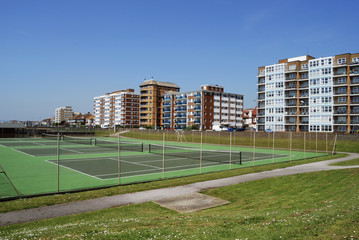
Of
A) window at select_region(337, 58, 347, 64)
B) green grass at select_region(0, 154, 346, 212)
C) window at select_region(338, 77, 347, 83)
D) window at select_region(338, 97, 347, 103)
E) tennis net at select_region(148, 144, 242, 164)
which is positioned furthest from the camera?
window at select_region(338, 97, 347, 103)

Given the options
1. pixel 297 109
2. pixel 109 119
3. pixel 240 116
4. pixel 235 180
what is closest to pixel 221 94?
pixel 240 116

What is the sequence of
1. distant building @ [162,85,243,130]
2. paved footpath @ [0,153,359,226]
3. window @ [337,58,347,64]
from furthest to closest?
distant building @ [162,85,243,130] → window @ [337,58,347,64] → paved footpath @ [0,153,359,226]

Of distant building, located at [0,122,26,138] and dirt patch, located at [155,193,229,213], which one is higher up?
distant building, located at [0,122,26,138]

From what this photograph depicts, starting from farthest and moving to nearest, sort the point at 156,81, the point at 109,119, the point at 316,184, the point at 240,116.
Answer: the point at 109,119, the point at 156,81, the point at 240,116, the point at 316,184

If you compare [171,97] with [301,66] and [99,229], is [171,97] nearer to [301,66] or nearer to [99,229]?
[301,66]

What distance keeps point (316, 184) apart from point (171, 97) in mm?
109835

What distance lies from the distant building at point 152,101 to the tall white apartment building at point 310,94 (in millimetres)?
53179

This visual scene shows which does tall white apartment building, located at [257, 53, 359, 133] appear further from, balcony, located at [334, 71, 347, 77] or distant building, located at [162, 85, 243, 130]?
distant building, located at [162, 85, 243, 130]

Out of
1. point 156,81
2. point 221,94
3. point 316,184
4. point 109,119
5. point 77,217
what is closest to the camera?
point 77,217

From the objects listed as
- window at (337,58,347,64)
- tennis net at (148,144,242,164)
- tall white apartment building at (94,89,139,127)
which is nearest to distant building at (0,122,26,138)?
tennis net at (148,144,242,164)

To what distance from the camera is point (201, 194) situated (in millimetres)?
15016

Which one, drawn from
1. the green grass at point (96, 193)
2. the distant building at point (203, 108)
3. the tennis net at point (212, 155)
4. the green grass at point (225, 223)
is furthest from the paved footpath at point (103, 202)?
the distant building at point (203, 108)

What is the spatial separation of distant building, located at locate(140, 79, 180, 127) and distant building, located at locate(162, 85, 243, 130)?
19.6 ft

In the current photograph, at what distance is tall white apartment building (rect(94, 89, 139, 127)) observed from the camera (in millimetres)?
160250
